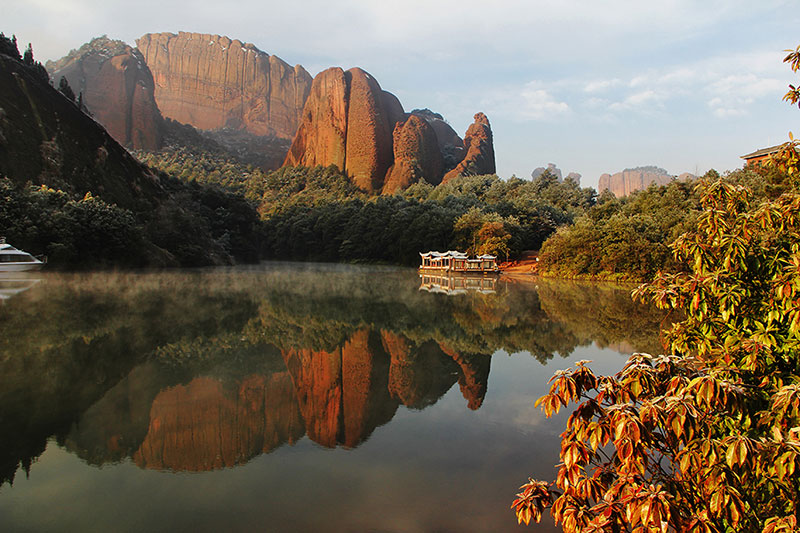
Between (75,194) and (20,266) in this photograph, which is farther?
(75,194)

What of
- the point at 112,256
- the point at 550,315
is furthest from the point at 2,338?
the point at 112,256

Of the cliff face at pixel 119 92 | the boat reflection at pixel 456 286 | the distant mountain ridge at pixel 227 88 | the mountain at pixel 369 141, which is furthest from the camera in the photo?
the distant mountain ridge at pixel 227 88

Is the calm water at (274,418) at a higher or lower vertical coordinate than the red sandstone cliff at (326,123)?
lower

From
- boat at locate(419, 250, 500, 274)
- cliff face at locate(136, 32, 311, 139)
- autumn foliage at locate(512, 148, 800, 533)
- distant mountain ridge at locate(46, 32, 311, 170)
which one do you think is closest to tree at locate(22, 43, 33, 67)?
boat at locate(419, 250, 500, 274)

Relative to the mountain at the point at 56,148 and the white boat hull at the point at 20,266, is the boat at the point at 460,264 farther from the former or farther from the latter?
the white boat hull at the point at 20,266

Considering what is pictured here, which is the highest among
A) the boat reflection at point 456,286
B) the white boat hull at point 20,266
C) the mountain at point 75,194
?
the mountain at point 75,194

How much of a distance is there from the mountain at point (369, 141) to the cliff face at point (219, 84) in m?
56.5

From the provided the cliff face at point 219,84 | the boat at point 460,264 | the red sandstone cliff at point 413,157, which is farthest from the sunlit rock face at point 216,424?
the cliff face at point 219,84

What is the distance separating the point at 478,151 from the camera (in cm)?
9719

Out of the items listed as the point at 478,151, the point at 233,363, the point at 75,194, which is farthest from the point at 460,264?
the point at 478,151

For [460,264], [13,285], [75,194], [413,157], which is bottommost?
[460,264]

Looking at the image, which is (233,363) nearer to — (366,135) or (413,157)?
(413,157)

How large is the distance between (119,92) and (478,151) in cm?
7369

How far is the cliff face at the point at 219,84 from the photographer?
488ft
